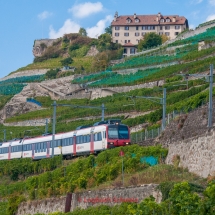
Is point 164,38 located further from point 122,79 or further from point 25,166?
point 25,166

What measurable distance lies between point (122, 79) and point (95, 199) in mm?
59745

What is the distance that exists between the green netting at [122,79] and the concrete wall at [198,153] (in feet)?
170

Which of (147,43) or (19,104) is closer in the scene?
(19,104)

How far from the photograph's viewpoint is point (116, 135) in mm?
51062

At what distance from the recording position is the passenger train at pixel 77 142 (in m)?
51.0

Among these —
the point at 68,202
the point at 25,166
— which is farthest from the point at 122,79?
the point at 68,202

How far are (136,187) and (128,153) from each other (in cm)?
1219

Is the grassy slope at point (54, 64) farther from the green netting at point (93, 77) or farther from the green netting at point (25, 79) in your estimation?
the green netting at point (93, 77)

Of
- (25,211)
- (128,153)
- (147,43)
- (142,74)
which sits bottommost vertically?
(25,211)

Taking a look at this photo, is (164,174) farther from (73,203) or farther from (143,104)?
(143,104)

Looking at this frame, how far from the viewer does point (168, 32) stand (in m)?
142

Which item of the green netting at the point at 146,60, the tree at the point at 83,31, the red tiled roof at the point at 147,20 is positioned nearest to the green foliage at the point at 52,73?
the green netting at the point at 146,60

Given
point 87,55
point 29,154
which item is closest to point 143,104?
point 29,154

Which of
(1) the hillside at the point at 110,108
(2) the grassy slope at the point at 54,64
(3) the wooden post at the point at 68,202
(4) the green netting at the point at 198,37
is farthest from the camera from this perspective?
(2) the grassy slope at the point at 54,64
